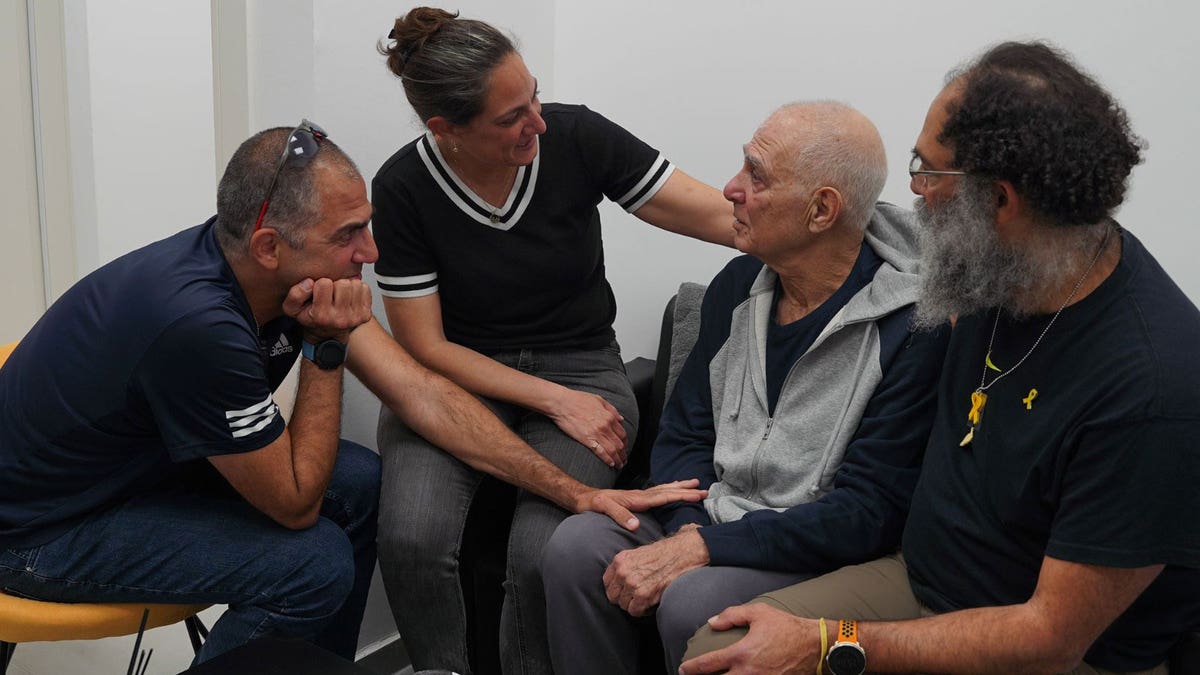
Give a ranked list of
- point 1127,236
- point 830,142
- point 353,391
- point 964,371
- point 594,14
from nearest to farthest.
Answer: point 1127,236 < point 964,371 < point 830,142 < point 353,391 < point 594,14

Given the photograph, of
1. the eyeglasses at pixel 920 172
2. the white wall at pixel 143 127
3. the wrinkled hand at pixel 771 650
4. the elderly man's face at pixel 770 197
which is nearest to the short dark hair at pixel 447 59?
the elderly man's face at pixel 770 197

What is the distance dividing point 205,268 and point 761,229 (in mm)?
995

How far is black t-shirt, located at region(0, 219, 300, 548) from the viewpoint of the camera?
1720 millimetres

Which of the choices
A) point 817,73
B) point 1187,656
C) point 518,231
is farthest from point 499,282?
point 1187,656

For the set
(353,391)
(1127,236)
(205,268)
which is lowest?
(353,391)

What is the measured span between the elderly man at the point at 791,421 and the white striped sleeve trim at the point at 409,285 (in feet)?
2.15

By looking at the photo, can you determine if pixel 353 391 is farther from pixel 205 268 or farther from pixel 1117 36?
pixel 1117 36

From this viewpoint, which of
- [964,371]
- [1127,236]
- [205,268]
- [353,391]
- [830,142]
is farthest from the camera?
[353,391]

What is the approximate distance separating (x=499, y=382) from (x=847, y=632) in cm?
102

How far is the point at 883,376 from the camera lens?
1892 mm

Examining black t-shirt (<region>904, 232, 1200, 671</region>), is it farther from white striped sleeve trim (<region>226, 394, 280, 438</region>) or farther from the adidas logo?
the adidas logo

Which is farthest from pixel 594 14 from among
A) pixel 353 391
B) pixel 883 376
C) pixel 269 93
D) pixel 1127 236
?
pixel 1127 236

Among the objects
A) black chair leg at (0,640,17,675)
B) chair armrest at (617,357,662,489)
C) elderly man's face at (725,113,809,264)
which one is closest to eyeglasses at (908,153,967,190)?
elderly man's face at (725,113,809,264)

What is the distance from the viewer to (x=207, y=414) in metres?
1.73
